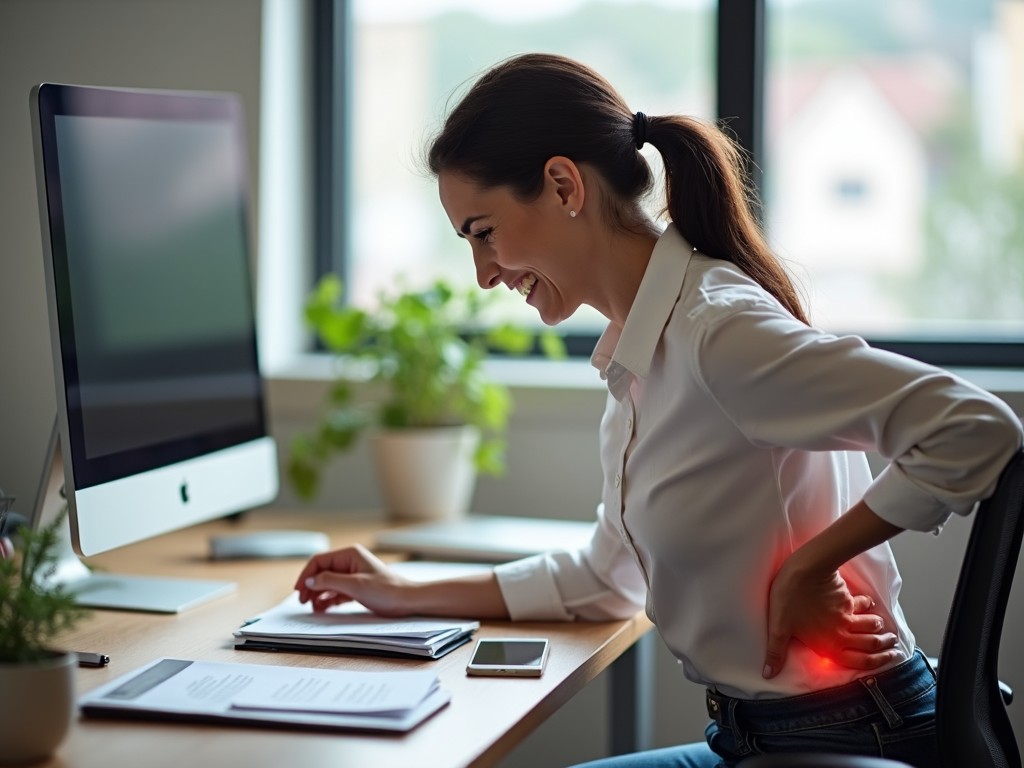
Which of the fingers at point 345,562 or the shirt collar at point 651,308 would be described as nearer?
the shirt collar at point 651,308

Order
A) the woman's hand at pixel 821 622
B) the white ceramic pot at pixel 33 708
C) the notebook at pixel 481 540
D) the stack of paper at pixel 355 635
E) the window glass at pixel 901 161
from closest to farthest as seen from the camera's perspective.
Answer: the white ceramic pot at pixel 33 708 < the woman's hand at pixel 821 622 < the stack of paper at pixel 355 635 < the notebook at pixel 481 540 < the window glass at pixel 901 161

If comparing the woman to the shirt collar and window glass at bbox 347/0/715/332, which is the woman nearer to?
the shirt collar

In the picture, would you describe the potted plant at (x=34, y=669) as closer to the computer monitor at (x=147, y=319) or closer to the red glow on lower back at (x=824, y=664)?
the computer monitor at (x=147, y=319)

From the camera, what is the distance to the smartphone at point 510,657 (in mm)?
1289

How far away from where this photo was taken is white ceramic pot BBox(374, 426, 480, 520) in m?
2.14

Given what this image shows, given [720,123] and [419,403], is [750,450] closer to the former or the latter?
[419,403]

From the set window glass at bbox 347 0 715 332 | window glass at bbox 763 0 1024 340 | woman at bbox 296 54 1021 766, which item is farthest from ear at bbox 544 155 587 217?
window glass at bbox 347 0 715 332

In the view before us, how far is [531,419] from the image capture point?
232 centimetres

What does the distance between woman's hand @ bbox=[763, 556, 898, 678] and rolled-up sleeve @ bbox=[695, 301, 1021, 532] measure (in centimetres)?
11

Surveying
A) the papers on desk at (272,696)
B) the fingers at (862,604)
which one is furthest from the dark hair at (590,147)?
the papers on desk at (272,696)

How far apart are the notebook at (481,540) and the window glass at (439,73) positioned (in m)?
0.63

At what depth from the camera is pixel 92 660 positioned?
132 centimetres

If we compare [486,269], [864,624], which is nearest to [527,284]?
[486,269]

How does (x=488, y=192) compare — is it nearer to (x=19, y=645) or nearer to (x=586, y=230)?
(x=586, y=230)
